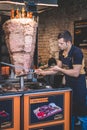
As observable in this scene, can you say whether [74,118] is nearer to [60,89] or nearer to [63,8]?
[60,89]

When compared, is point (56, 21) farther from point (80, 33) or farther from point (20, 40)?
point (20, 40)

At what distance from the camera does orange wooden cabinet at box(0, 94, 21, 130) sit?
322cm

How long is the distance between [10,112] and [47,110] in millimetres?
457

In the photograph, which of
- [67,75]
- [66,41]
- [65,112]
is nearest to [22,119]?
[65,112]

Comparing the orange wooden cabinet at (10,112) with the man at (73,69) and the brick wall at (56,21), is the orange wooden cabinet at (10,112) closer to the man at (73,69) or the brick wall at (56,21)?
the man at (73,69)

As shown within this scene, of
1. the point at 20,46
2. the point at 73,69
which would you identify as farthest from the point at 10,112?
the point at 73,69

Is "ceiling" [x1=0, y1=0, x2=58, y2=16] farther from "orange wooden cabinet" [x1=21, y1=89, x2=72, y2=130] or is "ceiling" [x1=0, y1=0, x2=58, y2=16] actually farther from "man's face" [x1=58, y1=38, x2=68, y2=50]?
"orange wooden cabinet" [x1=21, y1=89, x2=72, y2=130]

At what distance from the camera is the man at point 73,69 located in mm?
3711

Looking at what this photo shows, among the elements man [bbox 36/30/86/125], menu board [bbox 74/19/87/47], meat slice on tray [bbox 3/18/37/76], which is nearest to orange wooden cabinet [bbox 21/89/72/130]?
man [bbox 36/30/86/125]

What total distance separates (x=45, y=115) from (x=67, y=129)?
406 millimetres

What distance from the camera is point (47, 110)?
3.48 m

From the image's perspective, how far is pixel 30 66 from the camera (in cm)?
367

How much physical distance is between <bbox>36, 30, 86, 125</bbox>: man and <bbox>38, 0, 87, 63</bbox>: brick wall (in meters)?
4.13

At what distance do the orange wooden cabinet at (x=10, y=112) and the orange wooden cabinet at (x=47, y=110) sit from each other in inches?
3.3
